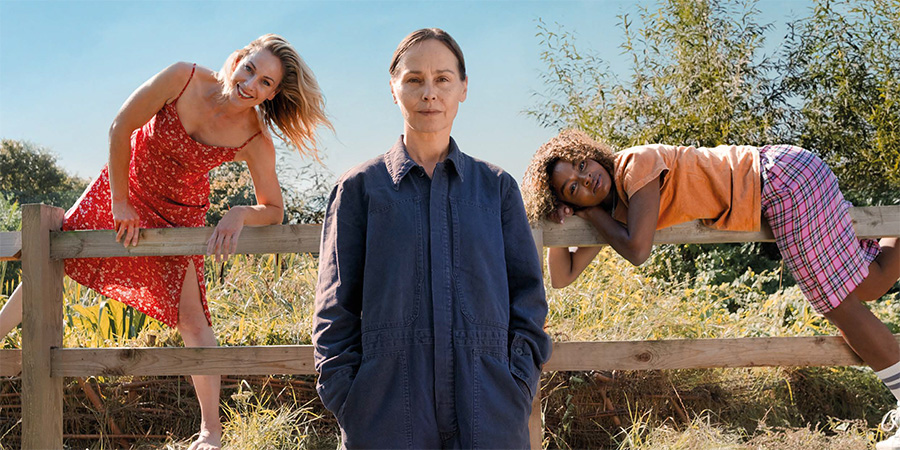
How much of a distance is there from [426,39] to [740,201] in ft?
5.11

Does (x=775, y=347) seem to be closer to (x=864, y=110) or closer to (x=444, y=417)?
(x=444, y=417)

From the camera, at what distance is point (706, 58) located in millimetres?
7105

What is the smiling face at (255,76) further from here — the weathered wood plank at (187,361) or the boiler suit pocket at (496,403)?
the boiler suit pocket at (496,403)

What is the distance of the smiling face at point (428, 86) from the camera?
1.86 m

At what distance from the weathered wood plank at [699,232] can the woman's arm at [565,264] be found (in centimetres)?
20

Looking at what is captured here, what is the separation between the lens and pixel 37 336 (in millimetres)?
2990

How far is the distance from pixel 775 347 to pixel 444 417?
177 centimetres

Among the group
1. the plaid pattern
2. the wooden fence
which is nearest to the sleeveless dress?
the wooden fence

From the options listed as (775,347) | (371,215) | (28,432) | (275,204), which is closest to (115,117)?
(275,204)

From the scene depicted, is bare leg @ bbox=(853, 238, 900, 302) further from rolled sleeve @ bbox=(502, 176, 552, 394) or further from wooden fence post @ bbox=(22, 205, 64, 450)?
wooden fence post @ bbox=(22, 205, 64, 450)

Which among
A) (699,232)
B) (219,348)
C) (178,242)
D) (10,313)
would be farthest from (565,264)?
(10,313)

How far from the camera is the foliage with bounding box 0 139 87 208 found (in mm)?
14195

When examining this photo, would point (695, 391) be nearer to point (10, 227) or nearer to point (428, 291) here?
point (428, 291)

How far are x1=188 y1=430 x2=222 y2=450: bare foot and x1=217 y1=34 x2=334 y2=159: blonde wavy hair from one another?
4.34 ft
